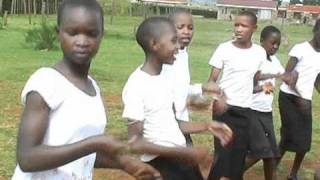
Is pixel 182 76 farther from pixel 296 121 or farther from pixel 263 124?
pixel 296 121

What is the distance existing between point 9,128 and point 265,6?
70186mm

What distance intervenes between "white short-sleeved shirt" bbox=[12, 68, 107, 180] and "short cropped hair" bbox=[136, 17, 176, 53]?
1.24 m

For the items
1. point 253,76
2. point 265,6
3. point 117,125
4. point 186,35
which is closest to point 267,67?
point 253,76

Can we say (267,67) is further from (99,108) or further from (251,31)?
(99,108)

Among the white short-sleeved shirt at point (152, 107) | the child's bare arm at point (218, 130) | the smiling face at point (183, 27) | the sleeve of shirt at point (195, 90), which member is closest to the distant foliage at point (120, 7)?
the smiling face at point (183, 27)

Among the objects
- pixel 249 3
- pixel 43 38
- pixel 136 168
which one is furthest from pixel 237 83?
pixel 249 3

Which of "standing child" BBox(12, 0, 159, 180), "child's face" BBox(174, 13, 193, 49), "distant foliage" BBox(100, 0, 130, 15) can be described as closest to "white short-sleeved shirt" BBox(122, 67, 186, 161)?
"child's face" BBox(174, 13, 193, 49)

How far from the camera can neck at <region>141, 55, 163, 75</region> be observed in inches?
134

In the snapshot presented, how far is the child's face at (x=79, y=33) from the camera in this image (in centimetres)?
212

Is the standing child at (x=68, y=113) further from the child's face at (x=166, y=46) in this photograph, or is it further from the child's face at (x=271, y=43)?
the child's face at (x=271, y=43)

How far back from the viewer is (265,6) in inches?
2970

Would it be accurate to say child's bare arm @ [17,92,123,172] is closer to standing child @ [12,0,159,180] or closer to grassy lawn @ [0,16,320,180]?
standing child @ [12,0,159,180]

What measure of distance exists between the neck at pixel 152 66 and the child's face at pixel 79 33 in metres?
1.27

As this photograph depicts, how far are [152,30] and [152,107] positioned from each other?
407 millimetres
